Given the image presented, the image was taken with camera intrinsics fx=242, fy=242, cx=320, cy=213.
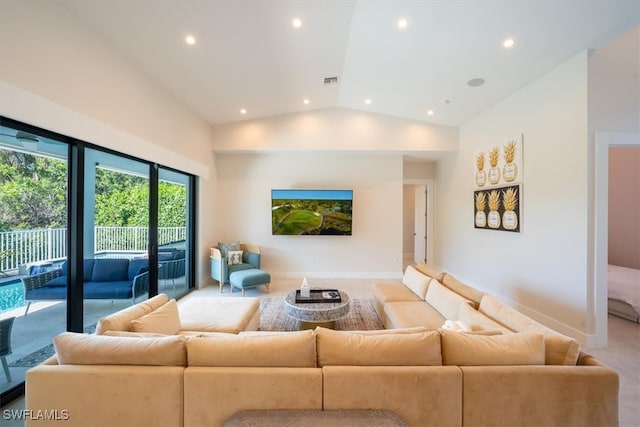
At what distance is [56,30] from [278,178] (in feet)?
13.3

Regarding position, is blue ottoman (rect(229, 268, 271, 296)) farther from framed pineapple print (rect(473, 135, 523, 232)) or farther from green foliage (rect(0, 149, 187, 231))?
framed pineapple print (rect(473, 135, 523, 232))

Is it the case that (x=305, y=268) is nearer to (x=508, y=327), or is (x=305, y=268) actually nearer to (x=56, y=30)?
(x=508, y=327)

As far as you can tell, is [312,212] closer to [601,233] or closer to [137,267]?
[137,267]

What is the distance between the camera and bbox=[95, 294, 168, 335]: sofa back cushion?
1.73 m

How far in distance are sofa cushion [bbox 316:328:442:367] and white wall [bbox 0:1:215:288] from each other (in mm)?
2957

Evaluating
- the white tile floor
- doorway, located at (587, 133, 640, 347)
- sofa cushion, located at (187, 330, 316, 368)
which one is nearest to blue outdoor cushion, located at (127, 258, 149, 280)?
the white tile floor

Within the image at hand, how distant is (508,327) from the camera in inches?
77.6

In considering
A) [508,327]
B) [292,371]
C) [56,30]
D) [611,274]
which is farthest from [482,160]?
[56,30]

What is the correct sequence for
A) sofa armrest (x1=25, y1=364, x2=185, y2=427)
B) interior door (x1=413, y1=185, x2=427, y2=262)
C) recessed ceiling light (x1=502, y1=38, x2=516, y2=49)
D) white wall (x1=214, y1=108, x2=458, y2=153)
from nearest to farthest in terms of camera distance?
sofa armrest (x1=25, y1=364, x2=185, y2=427) < recessed ceiling light (x1=502, y1=38, x2=516, y2=49) < white wall (x1=214, y1=108, x2=458, y2=153) < interior door (x1=413, y1=185, x2=427, y2=262)

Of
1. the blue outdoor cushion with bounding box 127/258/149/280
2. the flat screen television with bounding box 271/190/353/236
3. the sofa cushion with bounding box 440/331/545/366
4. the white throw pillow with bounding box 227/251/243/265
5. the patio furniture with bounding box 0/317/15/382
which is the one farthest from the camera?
the flat screen television with bounding box 271/190/353/236

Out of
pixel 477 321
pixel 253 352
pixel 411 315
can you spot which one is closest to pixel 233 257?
pixel 411 315

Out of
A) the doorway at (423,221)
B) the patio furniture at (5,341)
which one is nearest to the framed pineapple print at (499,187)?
the doorway at (423,221)

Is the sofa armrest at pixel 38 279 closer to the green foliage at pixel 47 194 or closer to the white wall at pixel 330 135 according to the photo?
the green foliage at pixel 47 194

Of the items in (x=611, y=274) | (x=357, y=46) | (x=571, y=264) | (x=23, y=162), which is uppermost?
(x=357, y=46)
